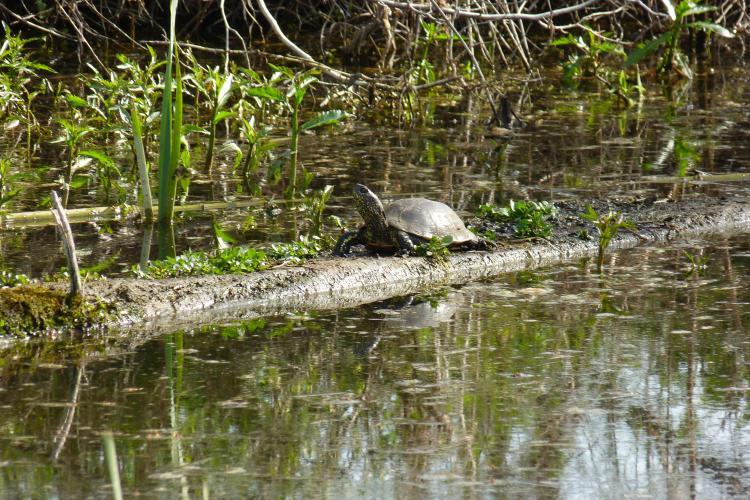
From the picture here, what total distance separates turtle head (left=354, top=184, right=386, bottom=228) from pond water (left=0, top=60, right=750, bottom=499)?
55 cm

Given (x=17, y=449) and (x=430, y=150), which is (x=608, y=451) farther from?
(x=430, y=150)

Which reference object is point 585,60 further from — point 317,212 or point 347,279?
point 347,279

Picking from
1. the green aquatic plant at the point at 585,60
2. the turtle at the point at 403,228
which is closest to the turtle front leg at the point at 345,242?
the turtle at the point at 403,228

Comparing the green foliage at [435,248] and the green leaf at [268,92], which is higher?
the green leaf at [268,92]

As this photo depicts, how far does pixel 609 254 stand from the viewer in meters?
5.98

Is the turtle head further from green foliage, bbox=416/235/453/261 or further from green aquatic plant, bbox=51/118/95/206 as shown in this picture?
green aquatic plant, bbox=51/118/95/206

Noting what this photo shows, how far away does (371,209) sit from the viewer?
18.6ft

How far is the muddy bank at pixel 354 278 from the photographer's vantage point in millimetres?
4785

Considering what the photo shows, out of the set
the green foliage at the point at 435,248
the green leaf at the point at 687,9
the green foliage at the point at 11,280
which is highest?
the green leaf at the point at 687,9

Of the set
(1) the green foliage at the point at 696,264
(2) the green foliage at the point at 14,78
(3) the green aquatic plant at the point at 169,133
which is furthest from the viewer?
(2) the green foliage at the point at 14,78

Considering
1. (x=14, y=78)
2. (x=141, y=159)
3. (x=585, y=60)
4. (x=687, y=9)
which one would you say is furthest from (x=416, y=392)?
(x=585, y=60)

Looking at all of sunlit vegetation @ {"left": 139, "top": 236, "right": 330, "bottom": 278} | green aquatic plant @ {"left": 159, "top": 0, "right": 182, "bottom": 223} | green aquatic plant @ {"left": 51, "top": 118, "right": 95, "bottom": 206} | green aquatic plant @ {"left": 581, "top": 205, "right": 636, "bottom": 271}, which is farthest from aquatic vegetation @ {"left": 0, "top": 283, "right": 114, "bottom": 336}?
green aquatic plant @ {"left": 581, "top": 205, "right": 636, "bottom": 271}

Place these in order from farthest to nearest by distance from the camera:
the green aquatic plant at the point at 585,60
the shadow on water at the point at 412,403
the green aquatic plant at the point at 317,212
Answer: the green aquatic plant at the point at 585,60, the green aquatic plant at the point at 317,212, the shadow on water at the point at 412,403

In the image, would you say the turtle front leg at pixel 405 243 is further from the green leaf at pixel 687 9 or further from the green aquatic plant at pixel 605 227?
the green leaf at pixel 687 9
